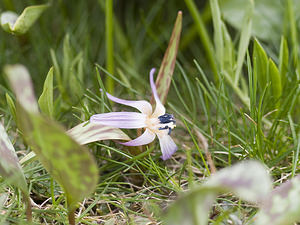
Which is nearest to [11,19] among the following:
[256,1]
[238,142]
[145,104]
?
[145,104]

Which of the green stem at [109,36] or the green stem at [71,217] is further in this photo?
the green stem at [109,36]

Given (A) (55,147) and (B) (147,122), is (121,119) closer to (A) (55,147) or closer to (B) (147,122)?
(B) (147,122)

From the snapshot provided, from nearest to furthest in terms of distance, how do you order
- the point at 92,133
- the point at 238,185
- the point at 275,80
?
the point at 238,185 → the point at 92,133 → the point at 275,80

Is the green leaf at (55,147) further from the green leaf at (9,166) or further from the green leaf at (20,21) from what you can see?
the green leaf at (20,21)

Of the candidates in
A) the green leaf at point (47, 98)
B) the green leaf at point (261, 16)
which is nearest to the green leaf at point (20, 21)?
the green leaf at point (47, 98)

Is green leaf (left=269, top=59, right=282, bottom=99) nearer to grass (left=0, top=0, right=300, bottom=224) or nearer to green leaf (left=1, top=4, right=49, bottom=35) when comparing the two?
grass (left=0, top=0, right=300, bottom=224)

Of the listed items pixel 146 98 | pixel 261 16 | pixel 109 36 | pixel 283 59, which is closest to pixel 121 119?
pixel 146 98
